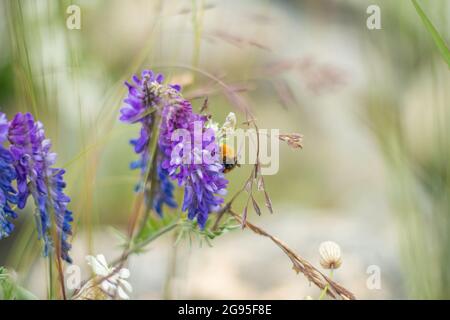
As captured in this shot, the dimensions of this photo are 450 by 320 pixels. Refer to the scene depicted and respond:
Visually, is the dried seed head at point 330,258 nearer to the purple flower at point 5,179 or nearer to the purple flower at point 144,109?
the purple flower at point 144,109

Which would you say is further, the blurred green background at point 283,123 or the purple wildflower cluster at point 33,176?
the blurred green background at point 283,123

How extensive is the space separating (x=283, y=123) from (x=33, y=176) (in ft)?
3.91

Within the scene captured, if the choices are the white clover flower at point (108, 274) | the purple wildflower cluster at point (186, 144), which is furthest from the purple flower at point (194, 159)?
the white clover flower at point (108, 274)

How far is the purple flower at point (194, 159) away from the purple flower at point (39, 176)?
118mm

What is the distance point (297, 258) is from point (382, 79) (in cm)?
46

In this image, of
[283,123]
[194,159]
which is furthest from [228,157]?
[283,123]

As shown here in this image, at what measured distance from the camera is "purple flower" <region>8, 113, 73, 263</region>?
67 cm

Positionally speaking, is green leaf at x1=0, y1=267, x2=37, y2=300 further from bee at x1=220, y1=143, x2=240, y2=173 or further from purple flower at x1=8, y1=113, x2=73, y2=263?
bee at x1=220, y1=143, x2=240, y2=173

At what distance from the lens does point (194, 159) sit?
0.69 metres

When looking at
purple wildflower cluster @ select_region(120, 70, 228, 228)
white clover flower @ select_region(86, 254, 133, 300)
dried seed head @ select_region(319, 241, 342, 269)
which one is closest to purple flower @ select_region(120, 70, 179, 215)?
purple wildflower cluster @ select_region(120, 70, 228, 228)

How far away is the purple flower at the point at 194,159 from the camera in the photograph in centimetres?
69

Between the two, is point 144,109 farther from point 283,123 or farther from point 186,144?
point 283,123
